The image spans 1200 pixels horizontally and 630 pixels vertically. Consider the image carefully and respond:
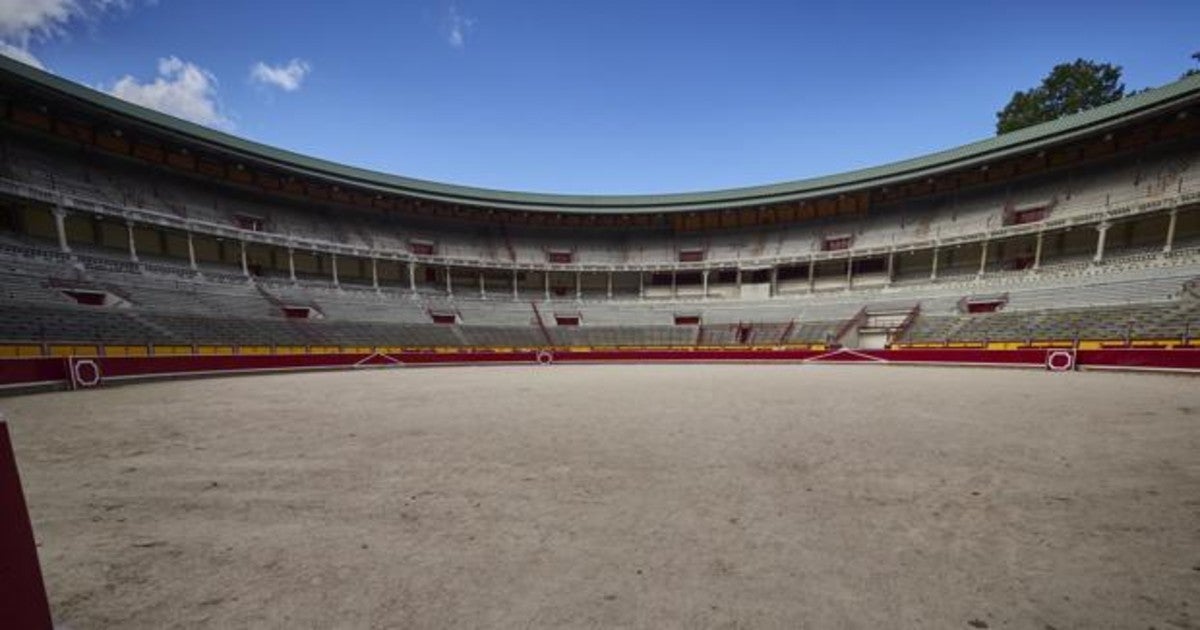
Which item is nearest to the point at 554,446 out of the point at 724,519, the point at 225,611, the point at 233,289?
the point at 724,519

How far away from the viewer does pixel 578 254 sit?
143 ft

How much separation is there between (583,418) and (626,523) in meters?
4.42

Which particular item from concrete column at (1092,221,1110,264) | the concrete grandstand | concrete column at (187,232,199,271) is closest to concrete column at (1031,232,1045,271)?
the concrete grandstand

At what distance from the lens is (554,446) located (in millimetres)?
5797

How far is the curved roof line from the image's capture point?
915 inches

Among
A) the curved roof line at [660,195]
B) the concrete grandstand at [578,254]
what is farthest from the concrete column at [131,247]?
the curved roof line at [660,195]

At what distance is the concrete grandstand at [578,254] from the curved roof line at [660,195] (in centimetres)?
15

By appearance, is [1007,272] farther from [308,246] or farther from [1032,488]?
[308,246]

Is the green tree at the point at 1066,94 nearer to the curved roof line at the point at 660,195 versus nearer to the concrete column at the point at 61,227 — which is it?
the curved roof line at the point at 660,195

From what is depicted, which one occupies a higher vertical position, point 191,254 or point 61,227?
point 61,227

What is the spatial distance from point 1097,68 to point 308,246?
68648mm

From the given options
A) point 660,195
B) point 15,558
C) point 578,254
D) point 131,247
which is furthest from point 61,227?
point 660,195

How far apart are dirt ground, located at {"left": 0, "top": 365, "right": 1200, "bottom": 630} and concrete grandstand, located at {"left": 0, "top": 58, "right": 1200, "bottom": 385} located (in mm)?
13606

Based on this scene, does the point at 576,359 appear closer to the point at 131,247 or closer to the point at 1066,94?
the point at 131,247
